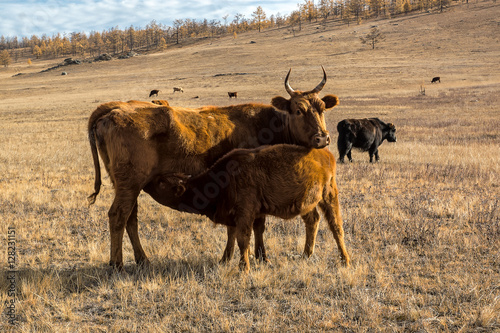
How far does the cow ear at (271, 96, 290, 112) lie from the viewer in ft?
18.2

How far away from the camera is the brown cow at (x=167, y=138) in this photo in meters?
5.06

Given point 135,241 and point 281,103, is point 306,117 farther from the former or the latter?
point 135,241

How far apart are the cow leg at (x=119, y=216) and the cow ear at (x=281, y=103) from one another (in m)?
2.24

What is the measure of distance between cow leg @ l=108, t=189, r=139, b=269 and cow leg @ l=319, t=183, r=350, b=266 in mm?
2526

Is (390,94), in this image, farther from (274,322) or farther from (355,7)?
(355,7)

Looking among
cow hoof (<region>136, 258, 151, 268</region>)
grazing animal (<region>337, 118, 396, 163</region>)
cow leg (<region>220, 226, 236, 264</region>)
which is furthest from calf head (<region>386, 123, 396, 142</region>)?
cow hoof (<region>136, 258, 151, 268</region>)

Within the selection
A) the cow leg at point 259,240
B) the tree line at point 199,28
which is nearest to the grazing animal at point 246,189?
the cow leg at point 259,240

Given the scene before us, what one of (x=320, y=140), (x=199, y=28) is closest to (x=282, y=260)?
(x=320, y=140)

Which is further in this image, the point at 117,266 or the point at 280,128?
the point at 280,128

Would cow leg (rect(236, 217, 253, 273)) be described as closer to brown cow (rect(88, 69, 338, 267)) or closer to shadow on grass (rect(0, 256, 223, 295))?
shadow on grass (rect(0, 256, 223, 295))

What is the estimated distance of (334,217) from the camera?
5344 mm

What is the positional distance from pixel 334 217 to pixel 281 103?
1.74 metres

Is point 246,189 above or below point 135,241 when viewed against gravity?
above

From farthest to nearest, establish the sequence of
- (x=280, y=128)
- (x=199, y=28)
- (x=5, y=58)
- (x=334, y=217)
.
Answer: (x=199, y=28) < (x=5, y=58) < (x=280, y=128) < (x=334, y=217)
